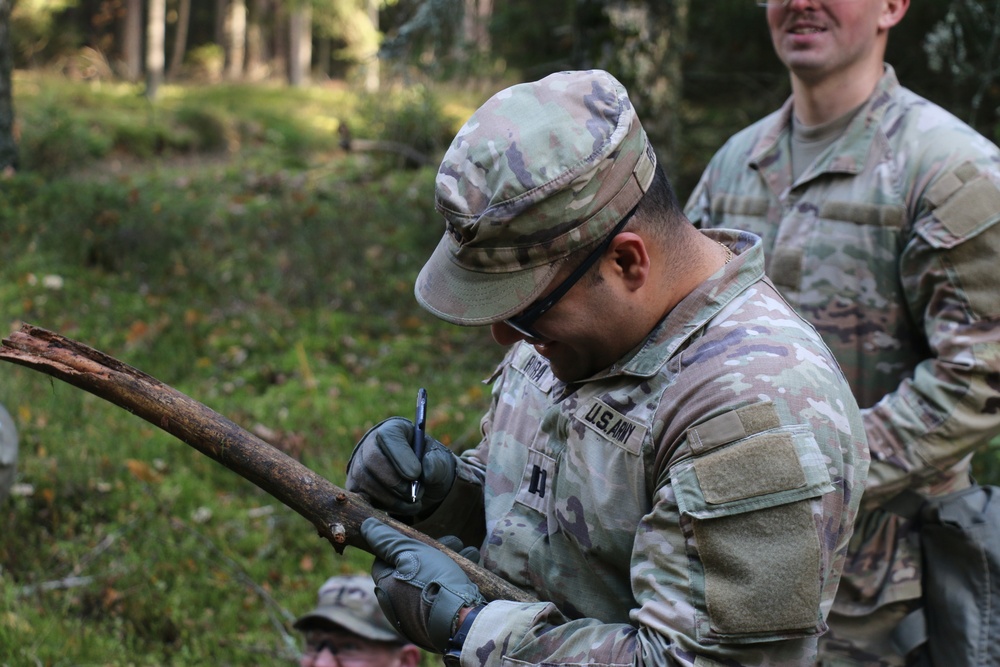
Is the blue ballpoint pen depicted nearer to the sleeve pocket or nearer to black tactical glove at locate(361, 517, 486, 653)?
black tactical glove at locate(361, 517, 486, 653)

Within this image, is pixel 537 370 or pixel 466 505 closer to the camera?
pixel 537 370

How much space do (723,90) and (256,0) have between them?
27382 millimetres

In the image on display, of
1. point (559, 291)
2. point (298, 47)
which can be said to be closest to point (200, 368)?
point (559, 291)

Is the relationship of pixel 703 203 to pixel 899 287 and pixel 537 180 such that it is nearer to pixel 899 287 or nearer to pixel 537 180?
pixel 899 287

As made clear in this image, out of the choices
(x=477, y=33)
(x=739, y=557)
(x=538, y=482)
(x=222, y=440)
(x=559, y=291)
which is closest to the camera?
(x=739, y=557)

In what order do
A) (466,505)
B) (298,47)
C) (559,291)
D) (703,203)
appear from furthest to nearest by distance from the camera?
(298,47) < (703,203) < (466,505) < (559,291)

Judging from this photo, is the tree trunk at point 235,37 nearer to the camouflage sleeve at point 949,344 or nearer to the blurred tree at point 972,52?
the blurred tree at point 972,52

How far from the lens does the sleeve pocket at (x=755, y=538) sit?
1.49 m

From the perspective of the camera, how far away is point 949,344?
254cm

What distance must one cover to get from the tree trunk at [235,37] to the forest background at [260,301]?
18202mm

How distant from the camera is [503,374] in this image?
2254 mm

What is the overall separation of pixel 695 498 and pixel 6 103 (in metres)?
10.2

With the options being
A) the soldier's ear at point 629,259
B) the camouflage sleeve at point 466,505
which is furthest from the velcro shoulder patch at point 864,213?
the soldier's ear at point 629,259

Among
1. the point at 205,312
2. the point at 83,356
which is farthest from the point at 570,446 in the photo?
the point at 205,312
